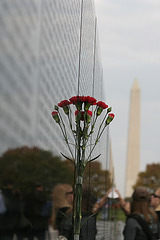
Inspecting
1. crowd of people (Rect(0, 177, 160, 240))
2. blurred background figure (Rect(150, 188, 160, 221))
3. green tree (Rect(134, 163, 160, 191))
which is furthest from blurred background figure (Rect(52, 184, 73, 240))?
green tree (Rect(134, 163, 160, 191))

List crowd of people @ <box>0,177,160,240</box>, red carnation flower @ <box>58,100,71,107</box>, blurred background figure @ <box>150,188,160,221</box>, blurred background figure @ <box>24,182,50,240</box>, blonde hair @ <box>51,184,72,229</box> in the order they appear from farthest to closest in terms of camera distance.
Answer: blurred background figure @ <box>150,188,160,221</box>
red carnation flower @ <box>58,100,71,107</box>
blonde hair @ <box>51,184,72,229</box>
blurred background figure @ <box>24,182,50,240</box>
crowd of people @ <box>0,177,160,240</box>

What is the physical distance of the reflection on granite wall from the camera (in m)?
1.37

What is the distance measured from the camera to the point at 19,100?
1494 mm

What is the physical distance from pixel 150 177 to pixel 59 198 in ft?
148

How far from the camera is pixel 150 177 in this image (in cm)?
4728

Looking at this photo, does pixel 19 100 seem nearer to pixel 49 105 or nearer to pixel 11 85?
pixel 11 85

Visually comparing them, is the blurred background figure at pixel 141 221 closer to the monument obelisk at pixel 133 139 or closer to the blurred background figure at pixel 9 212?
the blurred background figure at pixel 9 212

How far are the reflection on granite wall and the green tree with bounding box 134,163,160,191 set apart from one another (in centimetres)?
4196

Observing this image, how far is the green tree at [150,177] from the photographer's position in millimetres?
44812

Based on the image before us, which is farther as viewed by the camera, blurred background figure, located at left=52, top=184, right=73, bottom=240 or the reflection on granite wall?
blurred background figure, located at left=52, top=184, right=73, bottom=240

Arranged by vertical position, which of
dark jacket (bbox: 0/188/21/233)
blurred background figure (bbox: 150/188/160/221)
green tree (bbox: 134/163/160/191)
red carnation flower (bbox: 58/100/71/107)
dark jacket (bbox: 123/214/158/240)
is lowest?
dark jacket (bbox: 0/188/21/233)

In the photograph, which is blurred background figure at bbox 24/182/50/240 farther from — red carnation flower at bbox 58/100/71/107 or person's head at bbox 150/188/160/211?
person's head at bbox 150/188/160/211

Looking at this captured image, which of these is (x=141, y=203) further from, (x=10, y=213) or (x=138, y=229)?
(x=10, y=213)

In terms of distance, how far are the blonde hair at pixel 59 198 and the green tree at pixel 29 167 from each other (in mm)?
46
